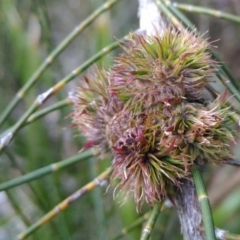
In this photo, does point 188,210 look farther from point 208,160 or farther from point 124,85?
point 124,85

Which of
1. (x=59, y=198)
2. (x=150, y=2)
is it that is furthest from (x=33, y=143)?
(x=150, y=2)

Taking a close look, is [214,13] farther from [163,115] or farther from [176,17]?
[163,115]

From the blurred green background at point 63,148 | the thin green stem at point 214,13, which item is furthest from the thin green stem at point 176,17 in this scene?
the blurred green background at point 63,148

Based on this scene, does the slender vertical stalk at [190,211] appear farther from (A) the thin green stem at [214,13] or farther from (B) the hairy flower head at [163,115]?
(A) the thin green stem at [214,13]

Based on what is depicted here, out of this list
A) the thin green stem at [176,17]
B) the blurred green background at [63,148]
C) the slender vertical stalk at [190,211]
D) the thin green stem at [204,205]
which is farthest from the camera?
the blurred green background at [63,148]

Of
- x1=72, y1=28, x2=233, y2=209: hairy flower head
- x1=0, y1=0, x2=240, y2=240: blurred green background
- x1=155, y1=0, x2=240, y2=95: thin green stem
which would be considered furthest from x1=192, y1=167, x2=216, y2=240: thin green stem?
x1=0, y1=0, x2=240, y2=240: blurred green background

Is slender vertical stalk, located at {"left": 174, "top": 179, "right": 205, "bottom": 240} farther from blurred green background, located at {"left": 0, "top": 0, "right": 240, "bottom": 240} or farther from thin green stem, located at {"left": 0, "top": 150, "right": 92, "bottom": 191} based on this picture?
blurred green background, located at {"left": 0, "top": 0, "right": 240, "bottom": 240}
